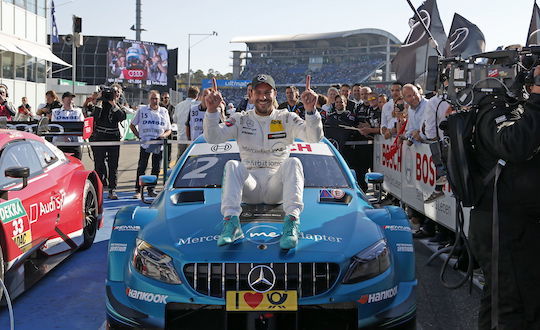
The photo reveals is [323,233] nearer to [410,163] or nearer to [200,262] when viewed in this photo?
[200,262]

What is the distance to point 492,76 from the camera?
133 inches

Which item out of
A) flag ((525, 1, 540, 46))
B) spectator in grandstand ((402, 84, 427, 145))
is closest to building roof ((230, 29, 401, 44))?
flag ((525, 1, 540, 46))

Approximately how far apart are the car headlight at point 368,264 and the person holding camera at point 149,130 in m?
7.42

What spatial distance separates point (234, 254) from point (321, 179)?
1.63 meters

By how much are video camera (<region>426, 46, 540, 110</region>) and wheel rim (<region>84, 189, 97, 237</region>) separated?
4.46m

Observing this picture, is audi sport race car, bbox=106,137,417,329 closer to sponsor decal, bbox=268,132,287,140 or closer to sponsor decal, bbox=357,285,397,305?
sponsor decal, bbox=357,285,397,305

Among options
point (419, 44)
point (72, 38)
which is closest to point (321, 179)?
point (419, 44)

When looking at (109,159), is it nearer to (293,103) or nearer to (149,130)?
(149,130)

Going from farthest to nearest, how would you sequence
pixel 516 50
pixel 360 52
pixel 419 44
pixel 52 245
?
pixel 360 52 → pixel 419 44 → pixel 52 245 → pixel 516 50

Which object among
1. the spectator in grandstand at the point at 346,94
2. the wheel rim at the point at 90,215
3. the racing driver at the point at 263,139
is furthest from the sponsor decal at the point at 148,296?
the spectator in grandstand at the point at 346,94

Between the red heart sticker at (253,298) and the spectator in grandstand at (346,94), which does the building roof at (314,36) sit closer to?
the spectator in grandstand at (346,94)

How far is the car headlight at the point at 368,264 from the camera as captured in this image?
3.61m

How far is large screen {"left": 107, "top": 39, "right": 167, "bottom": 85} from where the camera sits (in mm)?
65562

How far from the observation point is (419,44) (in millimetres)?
11812
